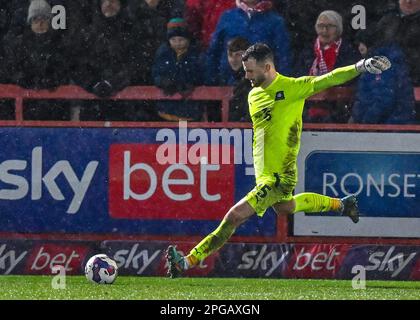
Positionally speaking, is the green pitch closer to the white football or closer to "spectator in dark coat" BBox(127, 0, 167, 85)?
the white football

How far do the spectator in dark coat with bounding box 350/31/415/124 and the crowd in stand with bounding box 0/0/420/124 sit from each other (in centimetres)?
1

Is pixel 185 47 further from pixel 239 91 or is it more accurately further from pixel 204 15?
pixel 239 91

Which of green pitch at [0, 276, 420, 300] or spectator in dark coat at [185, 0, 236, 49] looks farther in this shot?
spectator in dark coat at [185, 0, 236, 49]

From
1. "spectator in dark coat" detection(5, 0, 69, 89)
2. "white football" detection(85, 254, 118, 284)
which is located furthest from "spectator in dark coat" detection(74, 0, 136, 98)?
"white football" detection(85, 254, 118, 284)

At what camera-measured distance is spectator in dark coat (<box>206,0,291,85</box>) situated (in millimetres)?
13523

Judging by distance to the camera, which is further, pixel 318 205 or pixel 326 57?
pixel 326 57

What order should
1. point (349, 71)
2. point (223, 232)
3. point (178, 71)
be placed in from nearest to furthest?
point (349, 71)
point (223, 232)
point (178, 71)

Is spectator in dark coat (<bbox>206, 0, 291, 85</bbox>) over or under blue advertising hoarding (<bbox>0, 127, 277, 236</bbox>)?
over

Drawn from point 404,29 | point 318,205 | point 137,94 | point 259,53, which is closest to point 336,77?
point 259,53

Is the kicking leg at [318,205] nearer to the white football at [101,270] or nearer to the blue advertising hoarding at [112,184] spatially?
the blue advertising hoarding at [112,184]

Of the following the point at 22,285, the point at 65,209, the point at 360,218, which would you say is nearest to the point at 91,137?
the point at 65,209

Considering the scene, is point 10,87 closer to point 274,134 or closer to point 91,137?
point 91,137

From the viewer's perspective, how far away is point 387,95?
13258 mm

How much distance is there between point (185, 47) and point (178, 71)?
0.30 metres
